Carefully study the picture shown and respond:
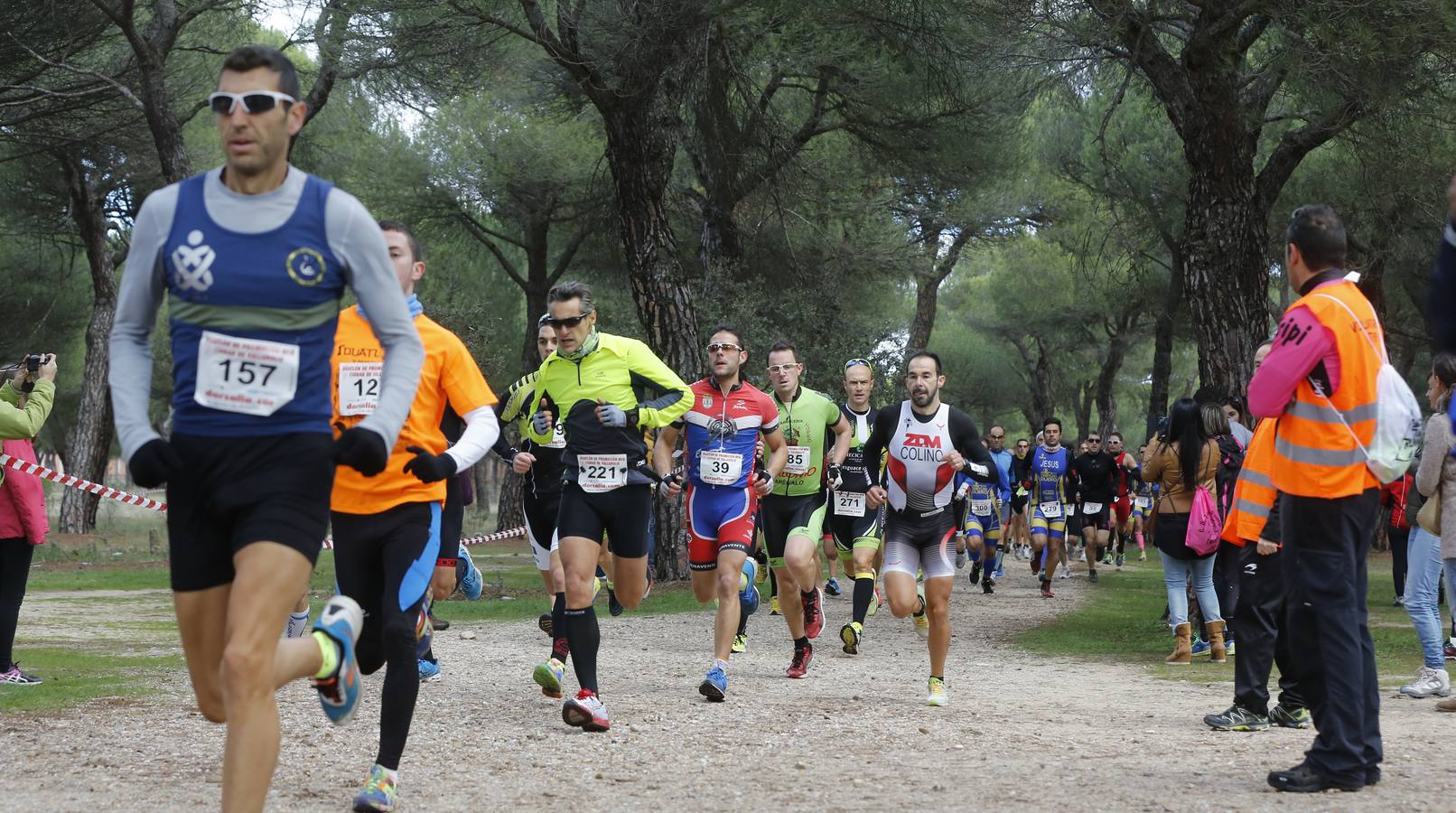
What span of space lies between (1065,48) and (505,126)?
1792 cm

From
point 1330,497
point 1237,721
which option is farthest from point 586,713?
point 1330,497

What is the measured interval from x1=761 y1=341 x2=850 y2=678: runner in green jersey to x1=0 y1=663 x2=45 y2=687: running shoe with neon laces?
4.54 m

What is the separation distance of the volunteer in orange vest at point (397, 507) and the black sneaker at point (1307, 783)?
3.14m

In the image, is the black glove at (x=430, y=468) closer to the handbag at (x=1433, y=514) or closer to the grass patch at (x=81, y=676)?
the grass patch at (x=81, y=676)

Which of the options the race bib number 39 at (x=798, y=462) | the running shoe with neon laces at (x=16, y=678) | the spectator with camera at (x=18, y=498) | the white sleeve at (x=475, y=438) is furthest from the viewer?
the race bib number 39 at (x=798, y=462)

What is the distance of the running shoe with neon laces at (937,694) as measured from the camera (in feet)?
28.1

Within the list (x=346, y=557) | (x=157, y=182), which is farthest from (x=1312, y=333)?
(x=157, y=182)

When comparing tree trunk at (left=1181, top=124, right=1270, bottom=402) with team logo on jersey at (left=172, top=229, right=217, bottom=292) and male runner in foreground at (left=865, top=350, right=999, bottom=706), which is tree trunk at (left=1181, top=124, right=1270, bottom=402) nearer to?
male runner in foreground at (left=865, top=350, right=999, bottom=706)

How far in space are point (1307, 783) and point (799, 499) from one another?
523 cm

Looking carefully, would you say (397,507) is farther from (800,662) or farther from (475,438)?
(800,662)

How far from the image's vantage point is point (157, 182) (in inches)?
1088

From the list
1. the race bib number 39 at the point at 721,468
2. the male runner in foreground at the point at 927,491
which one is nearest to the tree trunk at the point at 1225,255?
the male runner in foreground at the point at 927,491

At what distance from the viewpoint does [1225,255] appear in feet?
43.5

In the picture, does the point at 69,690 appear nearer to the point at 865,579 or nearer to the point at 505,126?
the point at 865,579
